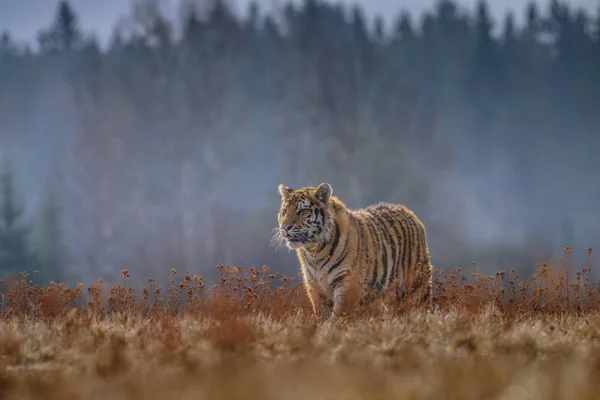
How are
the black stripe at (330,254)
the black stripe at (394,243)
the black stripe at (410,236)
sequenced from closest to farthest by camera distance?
the black stripe at (330,254), the black stripe at (394,243), the black stripe at (410,236)

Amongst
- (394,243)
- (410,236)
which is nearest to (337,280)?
(394,243)

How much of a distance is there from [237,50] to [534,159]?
34410 millimetres

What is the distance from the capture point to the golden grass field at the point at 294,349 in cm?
499

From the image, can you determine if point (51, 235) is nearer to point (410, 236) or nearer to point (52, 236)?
point (52, 236)

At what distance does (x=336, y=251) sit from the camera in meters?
10.1

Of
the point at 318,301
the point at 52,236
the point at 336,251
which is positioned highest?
the point at 336,251

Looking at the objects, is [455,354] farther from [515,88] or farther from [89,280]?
[515,88]

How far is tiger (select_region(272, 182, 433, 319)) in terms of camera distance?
32.9 ft

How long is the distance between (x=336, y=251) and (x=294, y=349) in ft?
10.1

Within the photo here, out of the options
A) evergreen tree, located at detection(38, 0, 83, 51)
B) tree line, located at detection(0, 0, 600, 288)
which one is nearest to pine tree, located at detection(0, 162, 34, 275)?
tree line, located at detection(0, 0, 600, 288)

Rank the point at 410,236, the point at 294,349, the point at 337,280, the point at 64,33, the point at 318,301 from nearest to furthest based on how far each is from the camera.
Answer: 1. the point at 294,349
2. the point at 337,280
3. the point at 318,301
4. the point at 410,236
5. the point at 64,33

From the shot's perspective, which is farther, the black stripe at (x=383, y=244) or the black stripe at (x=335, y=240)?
the black stripe at (x=383, y=244)

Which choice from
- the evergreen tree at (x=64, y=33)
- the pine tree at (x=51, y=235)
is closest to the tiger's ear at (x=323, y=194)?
the pine tree at (x=51, y=235)

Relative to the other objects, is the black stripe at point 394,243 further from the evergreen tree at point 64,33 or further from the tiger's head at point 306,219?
the evergreen tree at point 64,33
